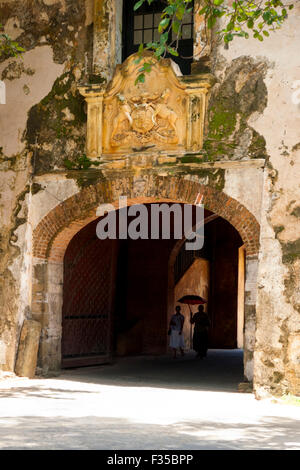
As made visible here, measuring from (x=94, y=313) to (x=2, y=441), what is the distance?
764 centimetres

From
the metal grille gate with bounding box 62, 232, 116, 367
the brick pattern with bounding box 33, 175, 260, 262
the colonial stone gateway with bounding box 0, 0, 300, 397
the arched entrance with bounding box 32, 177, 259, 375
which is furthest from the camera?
the metal grille gate with bounding box 62, 232, 116, 367

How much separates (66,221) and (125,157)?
1410mm

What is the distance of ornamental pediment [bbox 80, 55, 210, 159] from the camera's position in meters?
10.9

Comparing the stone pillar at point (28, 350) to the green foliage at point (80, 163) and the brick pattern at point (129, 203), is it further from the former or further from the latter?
the green foliage at point (80, 163)

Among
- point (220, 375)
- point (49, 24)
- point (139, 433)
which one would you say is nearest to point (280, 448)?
point (139, 433)

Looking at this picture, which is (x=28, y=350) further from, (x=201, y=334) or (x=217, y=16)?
(x=201, y=334)

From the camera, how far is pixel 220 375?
43.2ft

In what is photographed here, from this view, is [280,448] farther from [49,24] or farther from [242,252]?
[242,252]

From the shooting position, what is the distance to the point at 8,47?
11648mm

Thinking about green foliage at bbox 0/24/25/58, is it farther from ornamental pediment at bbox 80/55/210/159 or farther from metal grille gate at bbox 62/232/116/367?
metal grille gate at bbox 62/232/116/367

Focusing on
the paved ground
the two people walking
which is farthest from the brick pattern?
the two people walking

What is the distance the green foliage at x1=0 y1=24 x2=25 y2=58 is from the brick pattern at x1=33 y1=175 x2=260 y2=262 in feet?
8.20

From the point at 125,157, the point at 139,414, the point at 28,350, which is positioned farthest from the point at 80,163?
the point at 139,414

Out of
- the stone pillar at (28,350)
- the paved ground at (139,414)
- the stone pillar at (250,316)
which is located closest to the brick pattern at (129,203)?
the stone pillar at (250,316)
